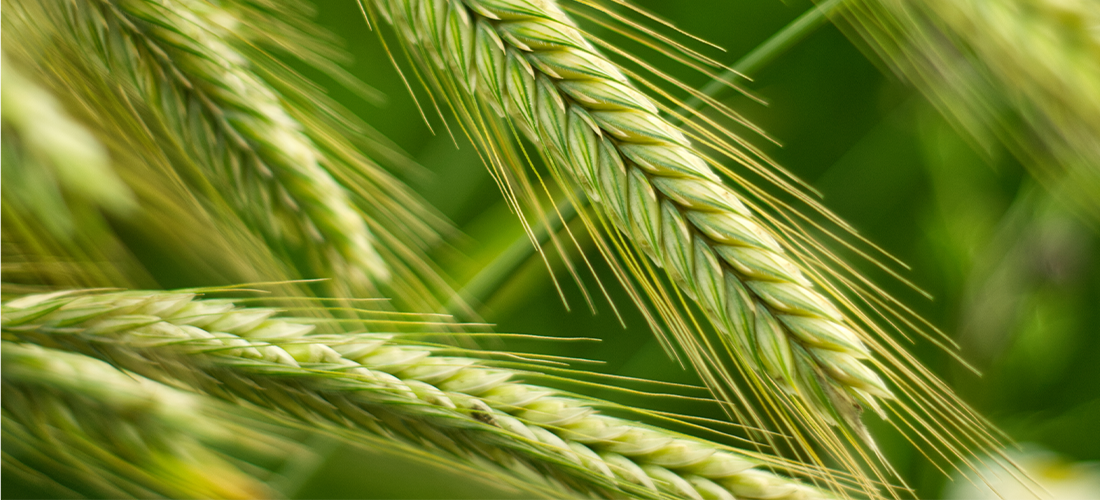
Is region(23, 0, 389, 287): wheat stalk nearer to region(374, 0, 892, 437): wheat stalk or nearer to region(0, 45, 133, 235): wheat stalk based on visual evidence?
region(0, 45, 133, 235): wheat stalk

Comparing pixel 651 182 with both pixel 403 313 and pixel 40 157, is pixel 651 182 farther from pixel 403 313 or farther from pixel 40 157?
pixel 40 157

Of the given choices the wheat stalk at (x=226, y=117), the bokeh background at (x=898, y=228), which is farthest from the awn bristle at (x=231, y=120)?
the bokeh background at (x=898, y=228)

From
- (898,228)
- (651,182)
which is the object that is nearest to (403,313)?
(651,182)

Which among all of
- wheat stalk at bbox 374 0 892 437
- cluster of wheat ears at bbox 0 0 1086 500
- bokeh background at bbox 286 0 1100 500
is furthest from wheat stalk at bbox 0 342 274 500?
bokeh background at bbox 286 0 1100 500

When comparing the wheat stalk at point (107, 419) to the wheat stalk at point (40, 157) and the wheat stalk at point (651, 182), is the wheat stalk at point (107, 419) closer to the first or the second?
the wheat stalk at point (40, 157)

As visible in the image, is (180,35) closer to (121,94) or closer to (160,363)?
(121,94)

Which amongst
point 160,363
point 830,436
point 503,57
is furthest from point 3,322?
point 830,436
